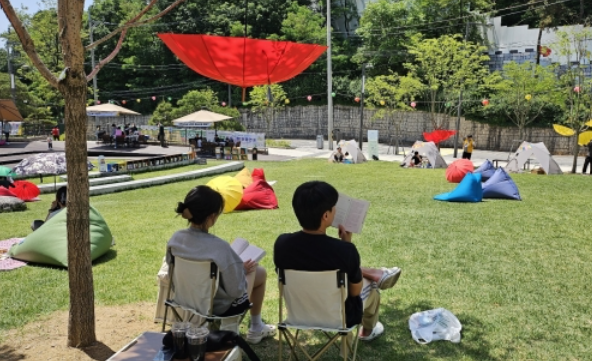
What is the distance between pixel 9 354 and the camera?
3.58 m

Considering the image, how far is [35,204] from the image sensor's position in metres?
11.3

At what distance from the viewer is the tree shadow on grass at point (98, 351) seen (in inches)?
136

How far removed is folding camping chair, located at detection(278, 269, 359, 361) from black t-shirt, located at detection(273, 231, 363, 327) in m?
0.06

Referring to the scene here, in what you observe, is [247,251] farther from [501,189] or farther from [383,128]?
[383,128]

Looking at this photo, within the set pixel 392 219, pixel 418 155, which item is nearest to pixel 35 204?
pixel 392 219

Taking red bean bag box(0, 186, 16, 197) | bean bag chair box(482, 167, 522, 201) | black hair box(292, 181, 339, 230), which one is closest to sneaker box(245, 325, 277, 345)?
black hair box(292, 181, 339, 230)

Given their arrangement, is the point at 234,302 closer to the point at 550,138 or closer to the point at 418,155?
the point at 418,155

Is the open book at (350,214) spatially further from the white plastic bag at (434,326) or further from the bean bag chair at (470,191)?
the bean bag chair at (470,191)

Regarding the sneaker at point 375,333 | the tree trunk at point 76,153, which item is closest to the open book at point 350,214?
the sneaker at point 375,333

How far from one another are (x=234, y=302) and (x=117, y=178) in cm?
1298

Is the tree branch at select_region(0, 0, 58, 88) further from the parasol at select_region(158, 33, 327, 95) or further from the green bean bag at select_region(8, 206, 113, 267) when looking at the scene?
the parasol at select_region(158, 33, 327, 95)

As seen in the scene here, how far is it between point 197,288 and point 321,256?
89 cm

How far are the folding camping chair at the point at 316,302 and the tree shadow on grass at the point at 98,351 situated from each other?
134 centimetres

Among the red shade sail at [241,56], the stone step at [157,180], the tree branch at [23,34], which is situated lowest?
the stone step at [157,180]
